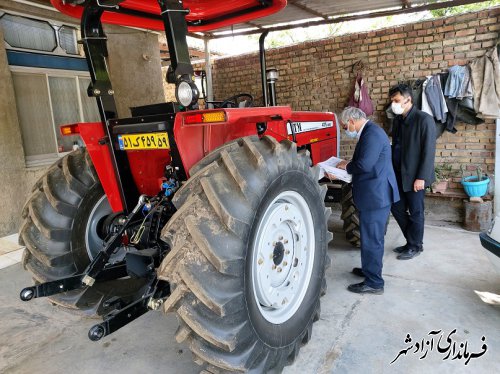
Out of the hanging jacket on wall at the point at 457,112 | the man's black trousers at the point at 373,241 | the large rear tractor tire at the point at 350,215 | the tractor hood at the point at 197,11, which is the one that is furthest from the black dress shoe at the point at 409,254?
the tractor hood at the point at 197,11

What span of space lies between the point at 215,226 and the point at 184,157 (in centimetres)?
56

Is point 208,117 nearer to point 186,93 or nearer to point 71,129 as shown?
point 186,93

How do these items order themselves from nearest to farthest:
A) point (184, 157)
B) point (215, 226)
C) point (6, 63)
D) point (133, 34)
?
point (215, 226) < point (184, 157) < point (6, 63) < point (133, 34)

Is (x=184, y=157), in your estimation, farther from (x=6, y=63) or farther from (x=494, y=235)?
(x=6, y=63)

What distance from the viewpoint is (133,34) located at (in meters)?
6.89

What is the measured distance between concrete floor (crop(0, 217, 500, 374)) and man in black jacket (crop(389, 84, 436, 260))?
0.48 metres

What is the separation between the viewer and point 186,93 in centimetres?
199

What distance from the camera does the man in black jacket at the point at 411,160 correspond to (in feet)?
12.5

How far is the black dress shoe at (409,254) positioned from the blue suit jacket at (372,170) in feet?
3.46

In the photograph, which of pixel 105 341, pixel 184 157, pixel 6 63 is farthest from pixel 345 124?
pixel 6 63

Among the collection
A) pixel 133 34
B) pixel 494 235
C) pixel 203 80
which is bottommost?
pixel 494 235

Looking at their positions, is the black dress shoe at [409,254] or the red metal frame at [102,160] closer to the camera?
the red metal frame at [102,160]

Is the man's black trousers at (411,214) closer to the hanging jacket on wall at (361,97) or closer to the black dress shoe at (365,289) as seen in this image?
the black dress shoe at (365,289)

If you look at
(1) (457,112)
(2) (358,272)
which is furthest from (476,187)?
(2) (358,272)
